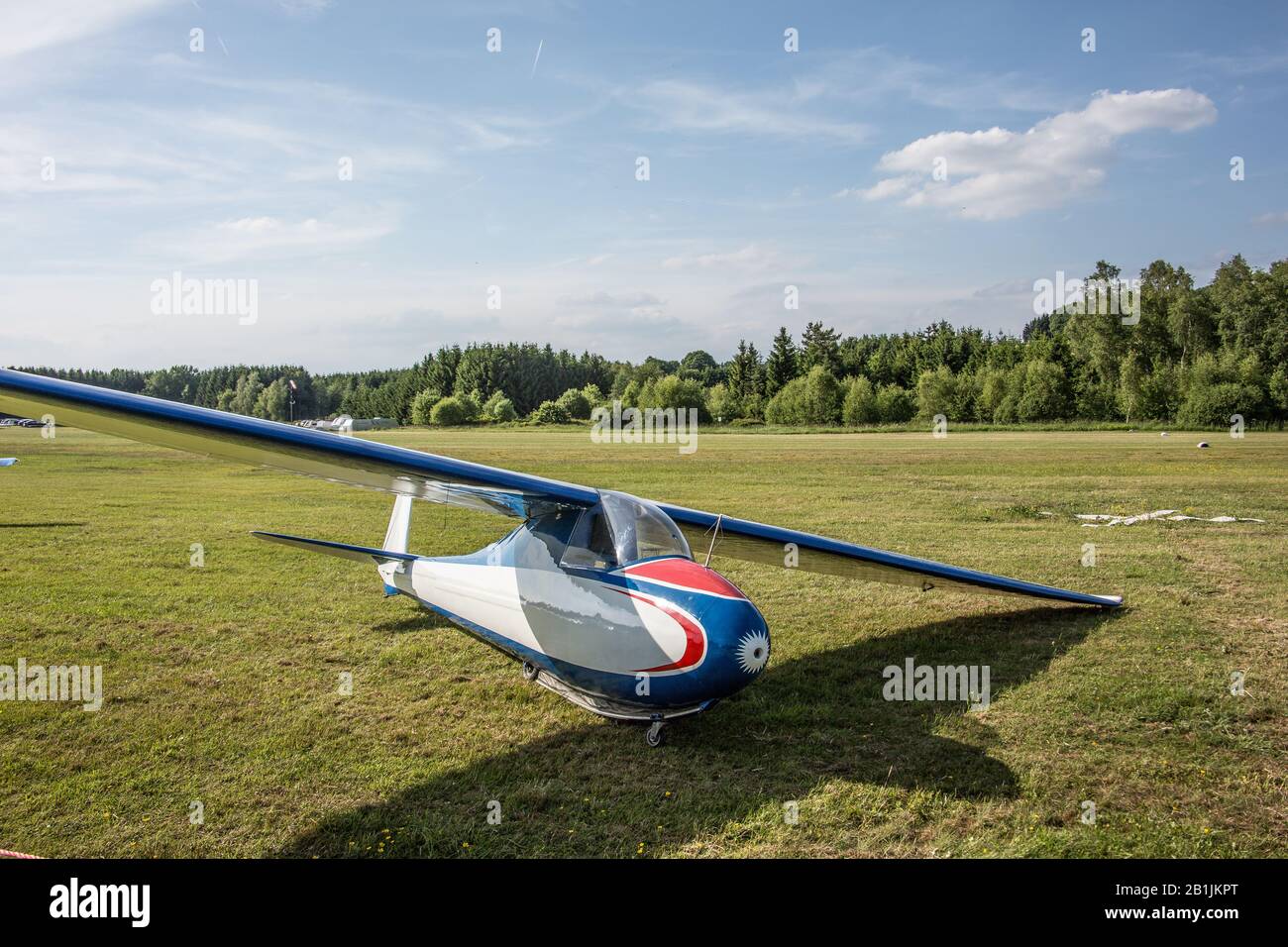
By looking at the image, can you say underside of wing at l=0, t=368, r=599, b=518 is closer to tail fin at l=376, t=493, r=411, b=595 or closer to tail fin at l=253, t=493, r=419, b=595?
tail fin at l=253, t=493, r=419, b=595

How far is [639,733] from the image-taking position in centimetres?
670

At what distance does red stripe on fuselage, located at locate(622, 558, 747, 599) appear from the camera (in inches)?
226

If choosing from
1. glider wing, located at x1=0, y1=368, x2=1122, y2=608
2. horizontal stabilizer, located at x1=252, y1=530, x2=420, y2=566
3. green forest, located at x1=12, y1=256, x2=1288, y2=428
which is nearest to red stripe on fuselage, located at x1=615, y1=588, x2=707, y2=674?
glider wing, located at x1=0, y1=368, x2=1122, y2=608

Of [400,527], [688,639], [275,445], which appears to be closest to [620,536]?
[688,639]

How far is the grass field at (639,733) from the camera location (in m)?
5.17

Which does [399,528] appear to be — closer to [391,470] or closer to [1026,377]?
[391,470]

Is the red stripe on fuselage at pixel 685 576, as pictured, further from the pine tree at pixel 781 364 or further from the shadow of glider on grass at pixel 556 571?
the pine tree at pixel 781 364

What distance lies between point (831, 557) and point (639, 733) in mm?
3516

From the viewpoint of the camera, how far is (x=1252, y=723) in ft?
22.6

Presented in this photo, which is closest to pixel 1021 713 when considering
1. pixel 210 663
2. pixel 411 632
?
pixel 411 632

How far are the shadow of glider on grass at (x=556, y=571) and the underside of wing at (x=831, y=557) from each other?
0.38 m

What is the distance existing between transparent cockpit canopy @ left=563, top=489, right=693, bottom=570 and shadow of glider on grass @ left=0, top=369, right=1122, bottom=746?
0.01 meters
